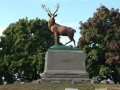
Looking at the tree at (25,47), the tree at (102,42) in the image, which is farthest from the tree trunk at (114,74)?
the tree at (25,47)

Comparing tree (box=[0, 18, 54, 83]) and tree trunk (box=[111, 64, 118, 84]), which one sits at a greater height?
tree (box=[0, 18, 54, 83])

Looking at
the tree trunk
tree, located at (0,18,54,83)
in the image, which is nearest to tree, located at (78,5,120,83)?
the tree trunk

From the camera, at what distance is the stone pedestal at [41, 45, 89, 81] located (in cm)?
2491

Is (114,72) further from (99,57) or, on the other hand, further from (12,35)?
(12,35)

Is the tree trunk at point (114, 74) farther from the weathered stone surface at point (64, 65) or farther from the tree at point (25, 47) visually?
the weathered stone surface at point (64, 65)

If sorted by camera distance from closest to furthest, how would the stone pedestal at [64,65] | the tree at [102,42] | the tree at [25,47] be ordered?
the stone pedestal at [64,65]
the tree at [102,42]
the tree at [25,47]

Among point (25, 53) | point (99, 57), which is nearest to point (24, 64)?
point (25, 53)

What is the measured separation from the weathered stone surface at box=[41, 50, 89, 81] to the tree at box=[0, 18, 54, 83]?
1246cm

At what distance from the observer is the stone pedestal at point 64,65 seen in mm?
24914

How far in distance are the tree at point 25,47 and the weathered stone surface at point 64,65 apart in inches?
491

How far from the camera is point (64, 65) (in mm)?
25438

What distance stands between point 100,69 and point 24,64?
410 inches

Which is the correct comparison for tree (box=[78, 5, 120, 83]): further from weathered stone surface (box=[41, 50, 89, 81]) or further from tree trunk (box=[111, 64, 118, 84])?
weathered stone surface (box=[41, 50, 89, 81])

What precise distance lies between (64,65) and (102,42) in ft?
43.2
